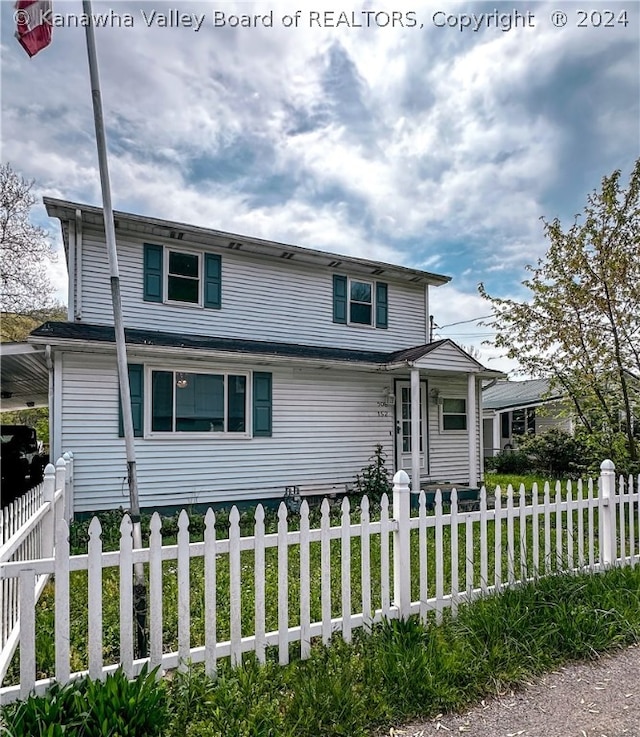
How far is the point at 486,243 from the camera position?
51.8ft

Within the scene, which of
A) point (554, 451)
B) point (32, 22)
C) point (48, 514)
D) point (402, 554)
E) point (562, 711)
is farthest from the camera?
point (554, 451)

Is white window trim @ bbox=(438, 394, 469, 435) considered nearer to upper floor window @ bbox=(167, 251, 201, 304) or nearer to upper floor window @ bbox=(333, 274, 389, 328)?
upper floor window @ bbox=(333, 274, 389, 328)

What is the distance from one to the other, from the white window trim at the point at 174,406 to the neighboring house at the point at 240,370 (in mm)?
21

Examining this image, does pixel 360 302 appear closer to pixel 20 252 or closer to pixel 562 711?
pixel 562 711

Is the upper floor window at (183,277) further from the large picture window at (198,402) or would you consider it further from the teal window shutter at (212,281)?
the large picture window at (198,402)

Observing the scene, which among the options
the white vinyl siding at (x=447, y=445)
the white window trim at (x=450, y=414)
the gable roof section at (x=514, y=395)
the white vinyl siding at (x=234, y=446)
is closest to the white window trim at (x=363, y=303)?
the white vinyl siding at (x=234, y=446)

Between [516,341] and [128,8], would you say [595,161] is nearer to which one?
[516,341]

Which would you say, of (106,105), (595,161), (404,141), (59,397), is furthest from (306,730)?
(595,161)

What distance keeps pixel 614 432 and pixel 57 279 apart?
73.6ft

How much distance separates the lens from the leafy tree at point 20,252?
19.4 metres

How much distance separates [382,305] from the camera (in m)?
12.5

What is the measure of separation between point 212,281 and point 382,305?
177 inches

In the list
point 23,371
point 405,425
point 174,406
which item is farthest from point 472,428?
point 23,371

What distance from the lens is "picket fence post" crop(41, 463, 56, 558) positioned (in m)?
4.37
